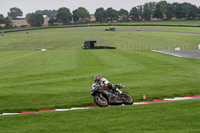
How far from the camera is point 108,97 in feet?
46.9

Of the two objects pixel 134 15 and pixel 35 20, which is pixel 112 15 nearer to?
pixel 134 15

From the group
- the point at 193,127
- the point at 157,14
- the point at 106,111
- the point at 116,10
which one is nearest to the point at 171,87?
the point at 106,111

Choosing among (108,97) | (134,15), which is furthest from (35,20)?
(108,97)

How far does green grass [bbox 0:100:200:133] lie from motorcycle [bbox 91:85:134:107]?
2.94 feet

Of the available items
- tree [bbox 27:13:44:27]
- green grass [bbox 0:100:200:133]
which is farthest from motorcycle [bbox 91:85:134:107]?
tree [bbox 27:13:44:27]

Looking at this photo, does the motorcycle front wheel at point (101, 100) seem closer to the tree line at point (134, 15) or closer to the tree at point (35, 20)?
the tree line at point (134, 15)

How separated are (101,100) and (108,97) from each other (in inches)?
18.1

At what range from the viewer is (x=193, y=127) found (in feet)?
33.8

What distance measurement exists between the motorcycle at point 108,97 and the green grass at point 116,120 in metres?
0.89

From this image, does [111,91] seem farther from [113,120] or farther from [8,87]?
[8,87]

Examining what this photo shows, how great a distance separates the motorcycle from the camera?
14308mm

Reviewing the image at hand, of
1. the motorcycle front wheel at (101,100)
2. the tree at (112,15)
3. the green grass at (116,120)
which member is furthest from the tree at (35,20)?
the green grass at (116,120)

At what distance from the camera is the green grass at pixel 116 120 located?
10.5 m

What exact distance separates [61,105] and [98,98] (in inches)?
90.9
